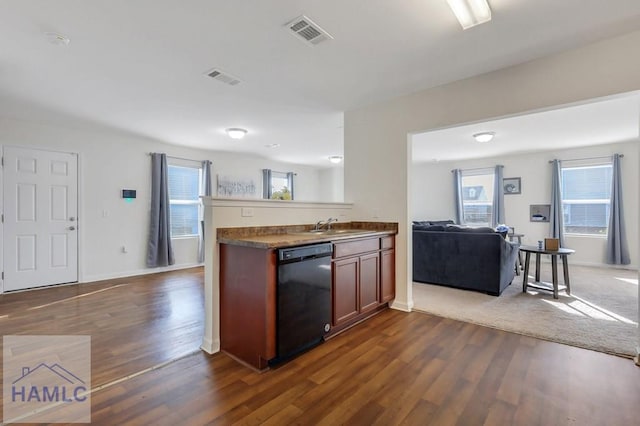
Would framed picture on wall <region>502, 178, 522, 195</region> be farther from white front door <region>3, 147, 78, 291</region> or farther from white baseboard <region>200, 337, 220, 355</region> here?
white front door <region>3, 147, 78, 291</region>

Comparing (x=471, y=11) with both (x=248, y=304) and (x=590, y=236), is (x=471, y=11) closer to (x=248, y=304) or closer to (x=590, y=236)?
(x=248, y=304)

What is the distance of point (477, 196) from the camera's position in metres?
7.70

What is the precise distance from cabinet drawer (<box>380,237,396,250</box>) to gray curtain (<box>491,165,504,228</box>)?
4809 mm

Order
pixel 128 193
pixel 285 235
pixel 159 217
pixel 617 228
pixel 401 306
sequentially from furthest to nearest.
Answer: pixel 617 228
pixel 159 217
pixel 128 193
pixel 401 306
pixel 285 235

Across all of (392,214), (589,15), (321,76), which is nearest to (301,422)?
(392,214)

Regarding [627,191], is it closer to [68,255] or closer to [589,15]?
[589,15]

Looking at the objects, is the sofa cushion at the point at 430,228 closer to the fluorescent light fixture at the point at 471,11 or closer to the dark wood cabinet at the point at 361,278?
the dark wood cabinet at the point at 361,278

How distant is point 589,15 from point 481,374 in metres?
2.65

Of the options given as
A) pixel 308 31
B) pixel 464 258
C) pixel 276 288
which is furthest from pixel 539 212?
pixel 276 288

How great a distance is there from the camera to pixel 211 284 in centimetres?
252

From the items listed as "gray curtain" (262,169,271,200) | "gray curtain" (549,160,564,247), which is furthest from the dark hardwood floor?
"gray curtain" (549,160,564,247)

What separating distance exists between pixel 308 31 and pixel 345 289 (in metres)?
2.22

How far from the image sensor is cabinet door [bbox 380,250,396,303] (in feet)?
11.1

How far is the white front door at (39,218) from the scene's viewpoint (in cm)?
430
